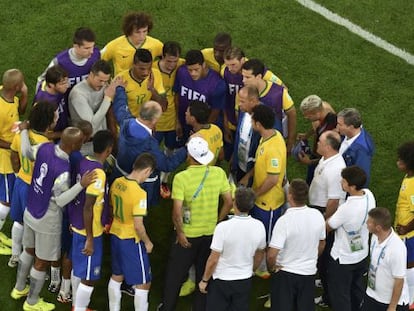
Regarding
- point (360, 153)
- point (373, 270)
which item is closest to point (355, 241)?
point (373, 270)

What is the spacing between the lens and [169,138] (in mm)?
9039

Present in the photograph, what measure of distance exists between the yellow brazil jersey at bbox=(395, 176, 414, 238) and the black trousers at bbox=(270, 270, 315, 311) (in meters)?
1.04

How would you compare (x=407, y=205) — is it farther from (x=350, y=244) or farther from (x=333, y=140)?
(x=333, y=140)

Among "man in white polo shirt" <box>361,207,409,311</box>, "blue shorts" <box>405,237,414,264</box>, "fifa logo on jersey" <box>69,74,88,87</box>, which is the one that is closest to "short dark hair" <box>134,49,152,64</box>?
"fifa logo on jersey" <box>69,74,88,87</box>

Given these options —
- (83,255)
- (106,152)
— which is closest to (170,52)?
(106,152)

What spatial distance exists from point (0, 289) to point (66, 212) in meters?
1.29

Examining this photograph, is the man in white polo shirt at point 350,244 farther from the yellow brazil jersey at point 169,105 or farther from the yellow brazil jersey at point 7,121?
the yellow brazil jersey at point 7,121

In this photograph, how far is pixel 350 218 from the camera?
6.86m

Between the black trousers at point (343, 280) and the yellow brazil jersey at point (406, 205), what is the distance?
50 centimetres

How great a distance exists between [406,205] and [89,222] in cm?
288

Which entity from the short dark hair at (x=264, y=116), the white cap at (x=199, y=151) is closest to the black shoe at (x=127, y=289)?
the white cap at (x=199, y=151)

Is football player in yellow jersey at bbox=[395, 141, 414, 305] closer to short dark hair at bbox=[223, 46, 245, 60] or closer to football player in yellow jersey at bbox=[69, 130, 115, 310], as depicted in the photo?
short dark hair at bbox=[223, 46, 245, 60]

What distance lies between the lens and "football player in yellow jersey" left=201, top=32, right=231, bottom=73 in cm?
856

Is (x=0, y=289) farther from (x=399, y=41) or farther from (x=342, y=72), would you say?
(x=399, y=41)
